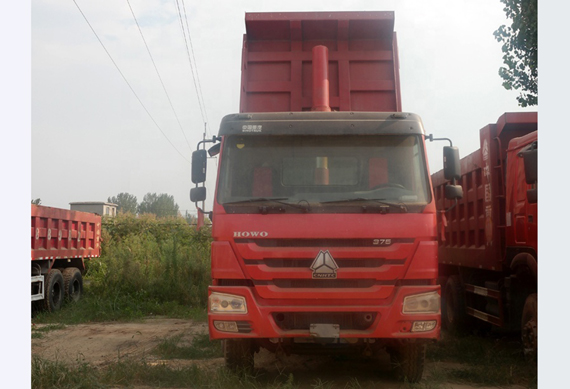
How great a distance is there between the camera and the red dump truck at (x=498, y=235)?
6127 mm

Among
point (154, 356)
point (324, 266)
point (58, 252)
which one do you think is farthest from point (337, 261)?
point (58, 252)

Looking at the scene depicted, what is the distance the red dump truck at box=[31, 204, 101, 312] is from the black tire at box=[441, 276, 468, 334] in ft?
24.5

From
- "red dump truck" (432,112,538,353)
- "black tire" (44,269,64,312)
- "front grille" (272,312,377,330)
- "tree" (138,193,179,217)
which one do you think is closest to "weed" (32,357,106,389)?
"front grille" (272,312,377,330)

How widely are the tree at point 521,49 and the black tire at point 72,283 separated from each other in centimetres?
1040

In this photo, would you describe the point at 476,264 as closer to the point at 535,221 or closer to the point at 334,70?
the point at 535,221

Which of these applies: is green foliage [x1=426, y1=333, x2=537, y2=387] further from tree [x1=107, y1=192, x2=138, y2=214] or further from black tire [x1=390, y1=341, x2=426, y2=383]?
tree [x1=107, y1=192, x2=138, y2=214]

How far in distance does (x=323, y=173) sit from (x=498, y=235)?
298cm

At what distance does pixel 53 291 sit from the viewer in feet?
39.3

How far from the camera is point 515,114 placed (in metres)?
7.34

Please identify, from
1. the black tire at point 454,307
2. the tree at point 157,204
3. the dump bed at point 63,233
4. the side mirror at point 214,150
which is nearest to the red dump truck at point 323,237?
the side mirror at point 214,150

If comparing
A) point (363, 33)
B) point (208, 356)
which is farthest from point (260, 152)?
point (208, 356)

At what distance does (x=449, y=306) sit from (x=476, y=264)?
1424 mm

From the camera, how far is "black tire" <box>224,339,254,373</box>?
575cm

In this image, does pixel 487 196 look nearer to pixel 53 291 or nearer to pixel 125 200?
pixel 53 291
